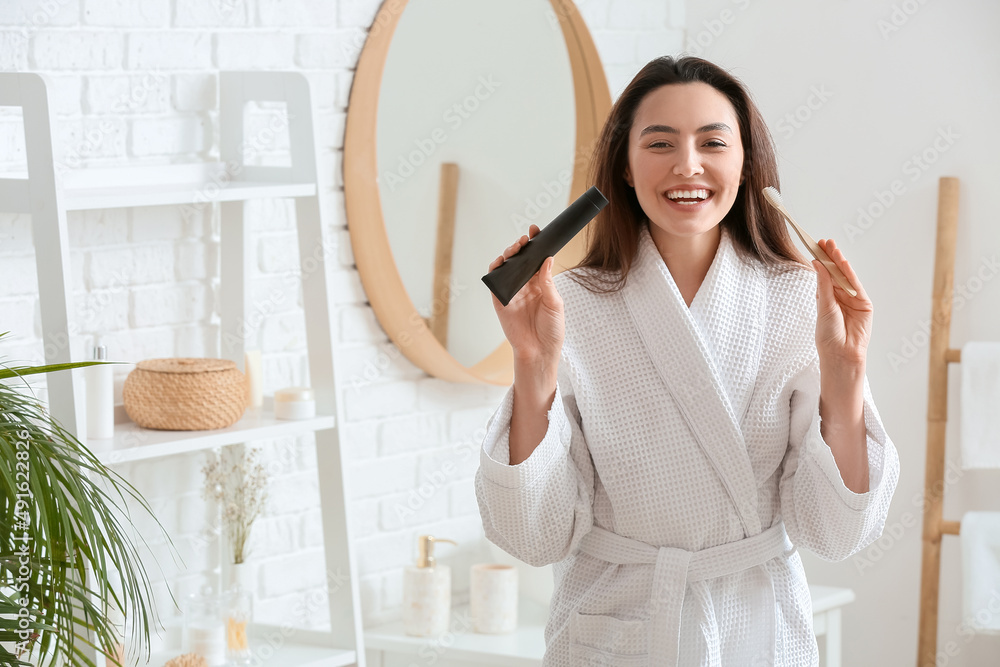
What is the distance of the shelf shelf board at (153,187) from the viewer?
4.49 feet

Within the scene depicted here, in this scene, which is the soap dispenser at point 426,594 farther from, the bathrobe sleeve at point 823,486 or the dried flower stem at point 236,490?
the bathrobe sleeve at point 823,486

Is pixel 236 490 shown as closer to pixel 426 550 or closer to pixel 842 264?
pixel 426 550

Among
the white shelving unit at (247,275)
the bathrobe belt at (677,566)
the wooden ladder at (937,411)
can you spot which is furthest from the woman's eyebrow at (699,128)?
the wooden ladder at (937,411)

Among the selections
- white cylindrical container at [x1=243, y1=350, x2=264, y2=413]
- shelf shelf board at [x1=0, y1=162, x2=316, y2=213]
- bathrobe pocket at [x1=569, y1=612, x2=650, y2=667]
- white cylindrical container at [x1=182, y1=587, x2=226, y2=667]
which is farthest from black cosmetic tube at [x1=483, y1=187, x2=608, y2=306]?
white cylindrical container at [x1=182, y1=587, x2=226, y2=667]

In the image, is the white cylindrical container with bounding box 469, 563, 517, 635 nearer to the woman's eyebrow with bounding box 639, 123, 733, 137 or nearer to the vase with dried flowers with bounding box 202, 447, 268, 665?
the vase with dried flowers with bounding box 202, 447, 268, 665

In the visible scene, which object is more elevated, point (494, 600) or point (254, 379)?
point (254, 379)

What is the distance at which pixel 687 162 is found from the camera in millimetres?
1187

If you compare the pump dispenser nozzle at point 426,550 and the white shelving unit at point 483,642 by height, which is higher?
the pump dispenser nozzle at point 426,550

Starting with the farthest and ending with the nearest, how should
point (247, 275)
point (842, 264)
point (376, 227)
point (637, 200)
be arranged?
point (376, 227) < point (247, 275) < point (637, 200) < point (842, 264)

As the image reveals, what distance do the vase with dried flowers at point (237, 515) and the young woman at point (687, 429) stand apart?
590 millimetres

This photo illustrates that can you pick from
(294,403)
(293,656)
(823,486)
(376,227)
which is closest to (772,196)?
(823,486)

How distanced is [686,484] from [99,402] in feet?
2.53

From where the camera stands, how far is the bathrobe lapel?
120 cm

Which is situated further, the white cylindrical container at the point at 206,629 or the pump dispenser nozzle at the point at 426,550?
the pump dispenser nozzle at the point at 426,550
